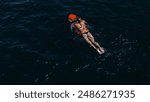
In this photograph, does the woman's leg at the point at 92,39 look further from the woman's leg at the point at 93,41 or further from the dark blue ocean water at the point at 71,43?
the dark blue ocean water at the point at 71,43

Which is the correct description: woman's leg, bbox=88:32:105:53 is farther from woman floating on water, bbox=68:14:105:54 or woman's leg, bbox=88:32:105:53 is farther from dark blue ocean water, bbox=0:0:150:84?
dark blue ocean water, bbox=0:0:150:84

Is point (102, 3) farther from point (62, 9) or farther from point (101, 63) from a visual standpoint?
point (101, 63)

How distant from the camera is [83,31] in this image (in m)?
21.0

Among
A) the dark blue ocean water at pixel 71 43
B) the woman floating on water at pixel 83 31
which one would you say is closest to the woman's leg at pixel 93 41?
the woman floating on water at pixel 83 31

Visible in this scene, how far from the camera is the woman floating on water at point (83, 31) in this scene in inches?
789

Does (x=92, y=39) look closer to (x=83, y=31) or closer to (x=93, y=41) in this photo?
(x=93, y=41)

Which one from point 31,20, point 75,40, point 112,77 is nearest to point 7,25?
point 31,20

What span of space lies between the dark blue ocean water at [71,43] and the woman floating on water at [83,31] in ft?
1.40

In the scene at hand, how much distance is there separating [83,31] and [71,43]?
1.29m

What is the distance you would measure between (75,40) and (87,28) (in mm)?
1775

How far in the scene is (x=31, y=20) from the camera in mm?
24422

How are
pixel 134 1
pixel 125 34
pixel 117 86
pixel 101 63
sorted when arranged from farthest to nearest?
1. pixel 134 1
2. pixel 125 34
3. pixel 101 63
4. pixel 117 86

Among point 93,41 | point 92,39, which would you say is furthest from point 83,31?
point 93,41

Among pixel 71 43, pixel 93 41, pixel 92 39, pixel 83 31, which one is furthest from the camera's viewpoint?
pixel 71 43
